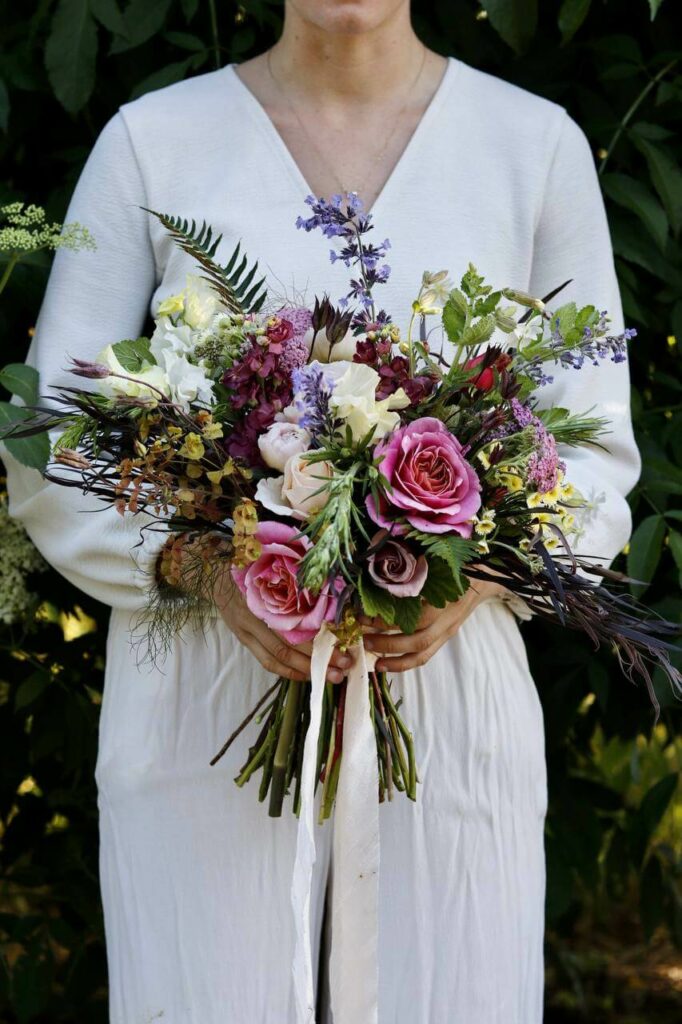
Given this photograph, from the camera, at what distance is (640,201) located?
6.45 feet

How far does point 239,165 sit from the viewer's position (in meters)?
1.68

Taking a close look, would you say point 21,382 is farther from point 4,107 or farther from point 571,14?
point 571,14

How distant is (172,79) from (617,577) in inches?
43.5

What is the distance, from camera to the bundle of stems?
1.46 metres

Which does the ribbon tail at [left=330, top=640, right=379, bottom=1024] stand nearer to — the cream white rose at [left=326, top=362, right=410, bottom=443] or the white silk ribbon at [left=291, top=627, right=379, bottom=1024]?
the white silk ribbon at [left=291, top=627, right=379, bottom=1024]

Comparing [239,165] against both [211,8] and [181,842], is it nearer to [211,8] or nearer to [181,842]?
[211,8]

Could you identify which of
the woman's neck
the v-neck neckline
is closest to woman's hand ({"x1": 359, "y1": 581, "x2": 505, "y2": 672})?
the v-neck neckline

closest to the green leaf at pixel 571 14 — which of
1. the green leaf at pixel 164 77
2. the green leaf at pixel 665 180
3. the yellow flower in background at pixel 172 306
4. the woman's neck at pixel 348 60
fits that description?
the green leaf at pixel 665 180

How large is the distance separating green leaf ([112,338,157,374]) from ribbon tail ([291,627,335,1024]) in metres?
0.33

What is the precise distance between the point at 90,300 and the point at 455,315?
1.95 feet

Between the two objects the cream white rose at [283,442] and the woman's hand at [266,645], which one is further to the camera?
the woman's hand at [266,645]

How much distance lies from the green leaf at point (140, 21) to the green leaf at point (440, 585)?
1.10m

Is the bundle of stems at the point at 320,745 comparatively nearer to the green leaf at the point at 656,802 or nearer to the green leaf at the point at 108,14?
the green leaf at the point at 656,802

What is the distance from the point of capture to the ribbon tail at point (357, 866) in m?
1.38
